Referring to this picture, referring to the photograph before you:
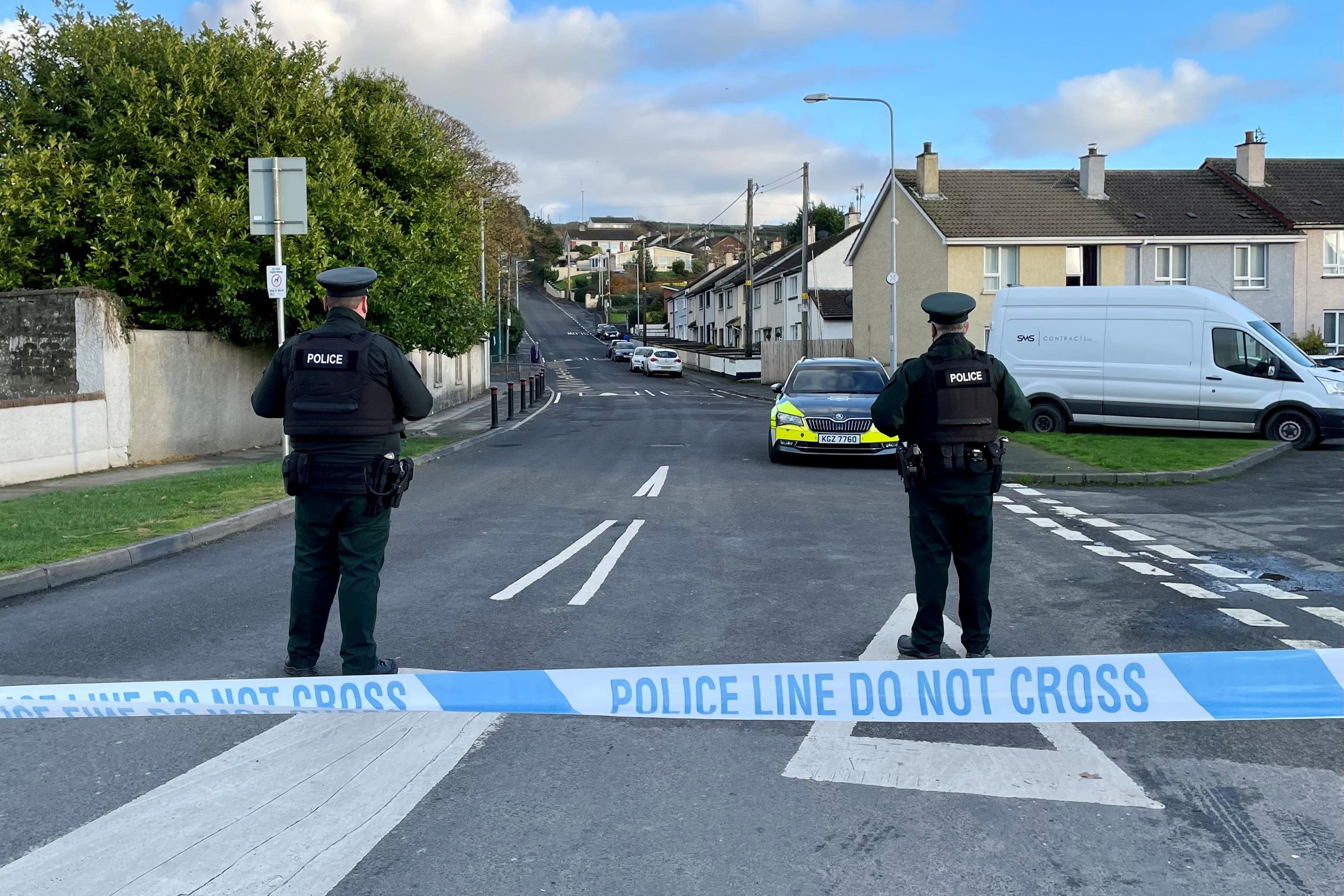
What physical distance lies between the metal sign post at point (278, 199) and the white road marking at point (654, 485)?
506 cm

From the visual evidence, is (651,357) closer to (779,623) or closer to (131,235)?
(131,235)

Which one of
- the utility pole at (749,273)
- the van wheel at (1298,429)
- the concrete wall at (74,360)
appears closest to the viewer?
the concrete wall at (74,360)

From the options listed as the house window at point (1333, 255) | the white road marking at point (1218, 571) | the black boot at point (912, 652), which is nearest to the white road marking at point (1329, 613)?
the white road marking at point (1218, 571)

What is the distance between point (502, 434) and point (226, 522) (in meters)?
13.9

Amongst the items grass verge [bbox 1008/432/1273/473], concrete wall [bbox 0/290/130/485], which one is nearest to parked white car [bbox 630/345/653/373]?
grass verge [bbox 1008/432/1273/473]

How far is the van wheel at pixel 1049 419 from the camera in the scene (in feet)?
69.5

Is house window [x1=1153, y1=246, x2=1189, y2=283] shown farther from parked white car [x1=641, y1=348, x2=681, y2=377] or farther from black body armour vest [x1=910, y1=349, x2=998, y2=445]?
black body armour vest [x1=910, y1=349, x2=998, y2=445]

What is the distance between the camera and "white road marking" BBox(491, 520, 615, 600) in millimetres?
7676

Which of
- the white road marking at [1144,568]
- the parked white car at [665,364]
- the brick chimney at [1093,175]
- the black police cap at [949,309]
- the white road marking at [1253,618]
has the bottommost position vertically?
the white road marking at [1253,618]

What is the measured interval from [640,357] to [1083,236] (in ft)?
96.1

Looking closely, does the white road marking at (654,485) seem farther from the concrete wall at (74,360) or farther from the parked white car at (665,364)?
the parked white car at (665,364)

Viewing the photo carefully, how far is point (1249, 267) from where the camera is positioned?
42094 millimetres

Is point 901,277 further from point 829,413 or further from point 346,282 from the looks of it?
point 346,282

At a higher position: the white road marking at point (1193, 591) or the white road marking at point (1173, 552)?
the white road marking at point (1173, 552)
